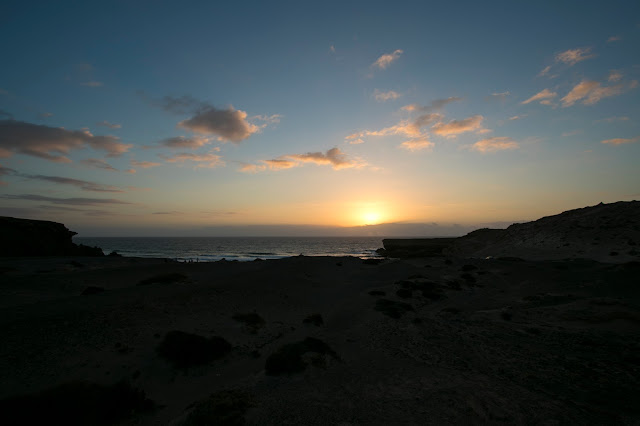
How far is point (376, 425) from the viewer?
266 inches

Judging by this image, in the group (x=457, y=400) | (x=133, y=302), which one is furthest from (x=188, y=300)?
(x=457, y=400)

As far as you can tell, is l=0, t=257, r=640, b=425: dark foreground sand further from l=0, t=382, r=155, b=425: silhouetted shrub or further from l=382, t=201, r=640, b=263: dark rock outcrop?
l=382, t=201, r=640, b=263: dark rock outcrop

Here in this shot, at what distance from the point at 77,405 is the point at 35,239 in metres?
52.2

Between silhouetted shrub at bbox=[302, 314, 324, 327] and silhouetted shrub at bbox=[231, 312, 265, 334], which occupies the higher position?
silhouetted shrub at bbox=[231, 312, 265, 334]

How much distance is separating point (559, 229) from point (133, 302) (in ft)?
176

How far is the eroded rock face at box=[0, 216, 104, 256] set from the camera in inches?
1640

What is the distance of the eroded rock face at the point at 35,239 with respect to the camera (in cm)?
4166

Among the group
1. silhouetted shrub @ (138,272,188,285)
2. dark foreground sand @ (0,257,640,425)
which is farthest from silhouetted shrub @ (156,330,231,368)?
silhouetted shrub @ (138,272,188,285)

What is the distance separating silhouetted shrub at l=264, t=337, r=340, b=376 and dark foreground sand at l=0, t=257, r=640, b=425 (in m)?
0.05

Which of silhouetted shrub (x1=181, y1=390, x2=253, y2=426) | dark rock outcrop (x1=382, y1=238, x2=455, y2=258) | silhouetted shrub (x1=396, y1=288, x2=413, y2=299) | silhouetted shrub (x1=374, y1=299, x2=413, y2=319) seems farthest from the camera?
dark rock outcrop (x1=382, y1=238, x2=455, y2=258)

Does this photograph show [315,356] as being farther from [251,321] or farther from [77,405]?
[77,405]

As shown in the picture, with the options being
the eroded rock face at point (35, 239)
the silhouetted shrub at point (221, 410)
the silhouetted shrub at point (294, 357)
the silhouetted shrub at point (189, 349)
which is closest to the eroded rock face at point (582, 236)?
the silhouetted shrub at point (294, 357)

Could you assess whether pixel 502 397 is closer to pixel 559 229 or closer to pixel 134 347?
pixel 134 347

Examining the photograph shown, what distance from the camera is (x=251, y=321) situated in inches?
595
